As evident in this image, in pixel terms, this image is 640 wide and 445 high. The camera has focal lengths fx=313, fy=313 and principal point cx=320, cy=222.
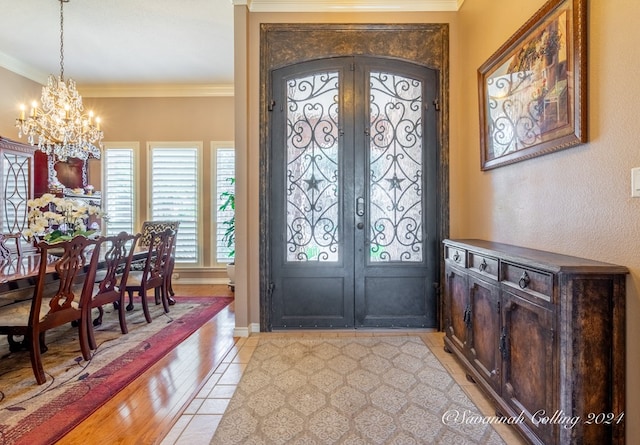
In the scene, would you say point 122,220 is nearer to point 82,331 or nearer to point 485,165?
point 82,331

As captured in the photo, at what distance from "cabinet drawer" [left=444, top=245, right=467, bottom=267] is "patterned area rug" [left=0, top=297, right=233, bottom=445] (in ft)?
8.23

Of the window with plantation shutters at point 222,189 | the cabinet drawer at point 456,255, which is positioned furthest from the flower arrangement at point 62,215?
the cabinet drawer at point 456,255

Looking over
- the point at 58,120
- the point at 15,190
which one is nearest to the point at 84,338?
the point at 58,120

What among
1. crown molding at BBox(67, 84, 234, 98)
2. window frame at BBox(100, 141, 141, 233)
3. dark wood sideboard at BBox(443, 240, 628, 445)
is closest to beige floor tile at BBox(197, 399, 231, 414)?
dark wood sideboard at BBox(443, 240, 628, 445)

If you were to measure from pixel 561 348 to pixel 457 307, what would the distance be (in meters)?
1.08

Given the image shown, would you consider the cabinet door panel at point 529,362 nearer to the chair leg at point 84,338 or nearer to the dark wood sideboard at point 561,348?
the dark wood sideboard at point 561,348

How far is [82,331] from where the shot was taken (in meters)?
2.51

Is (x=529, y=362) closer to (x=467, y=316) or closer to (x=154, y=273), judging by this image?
A: (x=467, y=316)

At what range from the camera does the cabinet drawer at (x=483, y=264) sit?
5.96 ft

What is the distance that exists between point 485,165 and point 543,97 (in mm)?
789

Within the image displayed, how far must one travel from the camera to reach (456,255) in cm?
237

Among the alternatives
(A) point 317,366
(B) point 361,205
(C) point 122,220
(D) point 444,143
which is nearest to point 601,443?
(A) point 317,366

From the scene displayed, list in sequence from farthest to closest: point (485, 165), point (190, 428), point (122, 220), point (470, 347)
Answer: point (122, 220) < point (485, 165) < point (470, 347) < point (190, 428)

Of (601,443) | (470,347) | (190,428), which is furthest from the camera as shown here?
(470,347)
